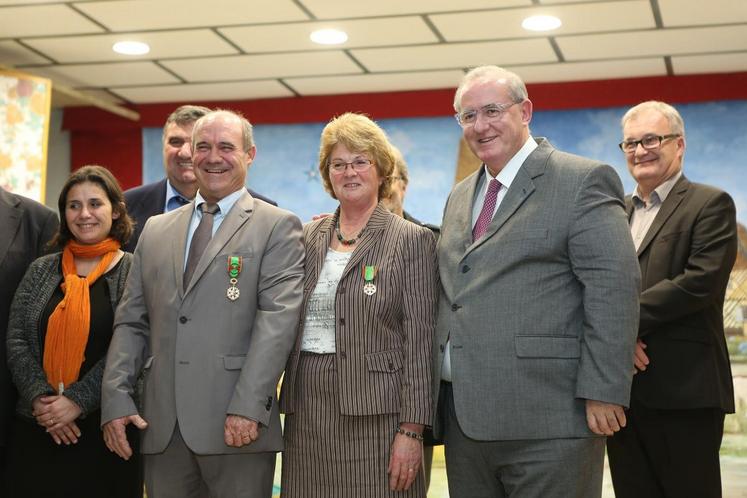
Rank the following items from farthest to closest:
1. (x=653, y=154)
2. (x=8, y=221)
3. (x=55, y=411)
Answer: (x=8, y=221) → (x=653, y=154) → (x=55, y=411)

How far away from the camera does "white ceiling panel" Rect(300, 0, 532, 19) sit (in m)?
5.88

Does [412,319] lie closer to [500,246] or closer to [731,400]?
[500,246]

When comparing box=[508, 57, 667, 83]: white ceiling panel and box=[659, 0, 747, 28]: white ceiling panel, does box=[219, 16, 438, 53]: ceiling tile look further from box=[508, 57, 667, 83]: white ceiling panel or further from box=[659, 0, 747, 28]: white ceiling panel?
box=[659, 0, 747, 28]: white ceiling panel

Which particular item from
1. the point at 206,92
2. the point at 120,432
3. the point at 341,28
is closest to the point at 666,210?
the point at 120,432

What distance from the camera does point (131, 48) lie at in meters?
6.85

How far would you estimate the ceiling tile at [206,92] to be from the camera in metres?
7.96

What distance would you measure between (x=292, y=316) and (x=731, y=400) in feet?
5.69

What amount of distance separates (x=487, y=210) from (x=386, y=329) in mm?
475

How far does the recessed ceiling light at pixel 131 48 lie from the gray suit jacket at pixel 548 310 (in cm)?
463

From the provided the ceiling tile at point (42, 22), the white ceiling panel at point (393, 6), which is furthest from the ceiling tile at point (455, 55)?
the ceiling tile at point (42, 22)

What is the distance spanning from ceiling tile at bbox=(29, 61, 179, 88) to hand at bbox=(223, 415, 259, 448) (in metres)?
4.94

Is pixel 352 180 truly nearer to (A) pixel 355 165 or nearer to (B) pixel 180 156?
(A) pixel 355 165

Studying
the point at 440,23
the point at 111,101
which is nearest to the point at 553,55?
the point at 440,23

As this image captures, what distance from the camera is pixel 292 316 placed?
293 centimetres
